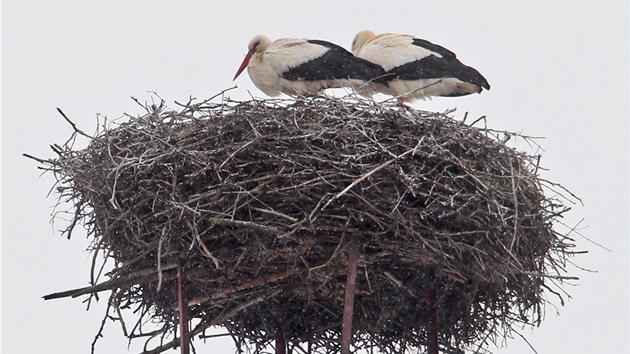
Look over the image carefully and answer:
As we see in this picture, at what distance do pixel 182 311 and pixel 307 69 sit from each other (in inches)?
88.7

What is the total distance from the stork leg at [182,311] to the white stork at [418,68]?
2349mm

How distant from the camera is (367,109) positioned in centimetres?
670

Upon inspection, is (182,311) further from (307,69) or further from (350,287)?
(307,69)

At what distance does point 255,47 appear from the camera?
8.79 m

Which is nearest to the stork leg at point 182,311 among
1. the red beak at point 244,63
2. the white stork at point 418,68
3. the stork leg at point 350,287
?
the stork leg at point 350,287

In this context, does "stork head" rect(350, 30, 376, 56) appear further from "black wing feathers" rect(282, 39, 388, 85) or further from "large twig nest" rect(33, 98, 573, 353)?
"large twig nest" rect(33, 98, 573, 353)

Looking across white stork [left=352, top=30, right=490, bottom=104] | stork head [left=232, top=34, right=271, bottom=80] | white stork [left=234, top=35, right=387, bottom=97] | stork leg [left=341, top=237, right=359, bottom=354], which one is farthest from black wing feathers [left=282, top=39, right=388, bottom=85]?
stork leg [left=341, top=237, right=359, bottom=354]

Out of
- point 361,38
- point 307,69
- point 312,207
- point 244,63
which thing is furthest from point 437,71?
point 312,207

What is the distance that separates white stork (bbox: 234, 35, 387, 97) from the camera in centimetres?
818

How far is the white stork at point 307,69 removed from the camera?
26.8 feet

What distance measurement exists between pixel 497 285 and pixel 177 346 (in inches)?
76.0

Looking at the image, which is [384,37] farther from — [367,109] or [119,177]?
[119,177]

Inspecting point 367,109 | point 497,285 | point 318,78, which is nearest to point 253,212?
point 367,109

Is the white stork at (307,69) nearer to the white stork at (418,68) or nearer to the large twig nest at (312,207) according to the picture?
the white stork at (418,68)
